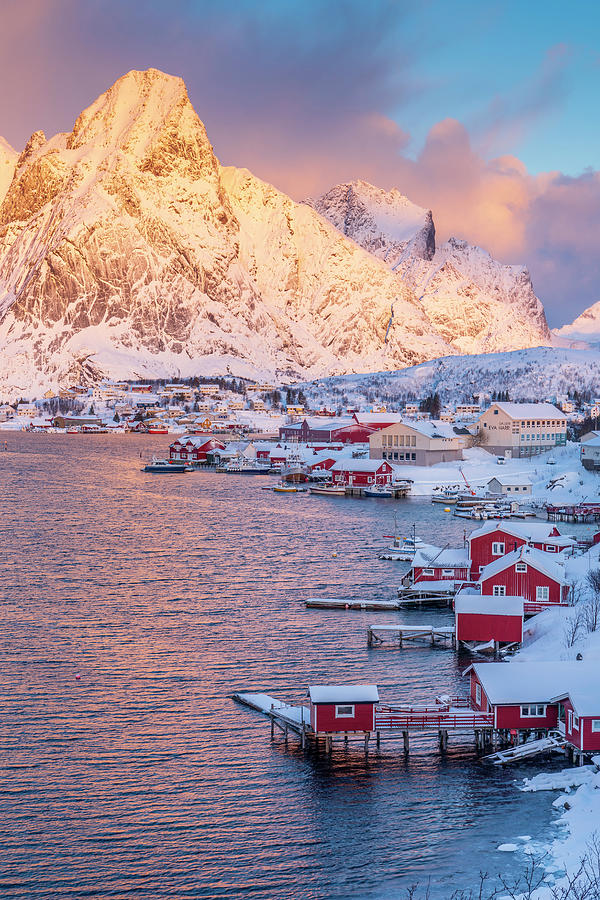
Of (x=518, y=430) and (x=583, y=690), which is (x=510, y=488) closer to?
(x=518, y=430)

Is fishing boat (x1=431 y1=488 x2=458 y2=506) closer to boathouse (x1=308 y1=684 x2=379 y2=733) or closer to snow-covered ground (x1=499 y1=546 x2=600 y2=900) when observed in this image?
snow-covered ground (x1=499 y1=546 x2=600 y2=900)

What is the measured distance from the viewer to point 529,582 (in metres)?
36.6

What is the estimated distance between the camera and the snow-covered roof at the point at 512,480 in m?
76.2

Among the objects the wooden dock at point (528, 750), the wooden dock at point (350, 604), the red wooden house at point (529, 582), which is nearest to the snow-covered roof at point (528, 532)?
the red wooden house at point (529, 582)

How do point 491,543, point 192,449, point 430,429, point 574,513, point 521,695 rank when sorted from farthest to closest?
point 192,449
point 430,429
point 574,513
point 491,543
point 521,695

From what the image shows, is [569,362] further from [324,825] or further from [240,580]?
[324,825]

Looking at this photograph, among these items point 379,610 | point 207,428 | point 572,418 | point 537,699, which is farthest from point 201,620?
point 207,428

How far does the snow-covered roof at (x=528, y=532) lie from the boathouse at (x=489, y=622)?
8.70 metres

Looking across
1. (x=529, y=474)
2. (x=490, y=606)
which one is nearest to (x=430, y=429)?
(x=529, y=474)

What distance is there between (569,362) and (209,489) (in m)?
126

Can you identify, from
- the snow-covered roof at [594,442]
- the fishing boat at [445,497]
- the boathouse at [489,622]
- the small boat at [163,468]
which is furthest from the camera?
the small boat at [163,468]

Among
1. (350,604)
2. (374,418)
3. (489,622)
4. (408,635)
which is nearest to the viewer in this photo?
(489,622)

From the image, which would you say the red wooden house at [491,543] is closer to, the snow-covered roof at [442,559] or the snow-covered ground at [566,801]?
the snow-covered roof at [442,559]

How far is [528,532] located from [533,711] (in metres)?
21.1
